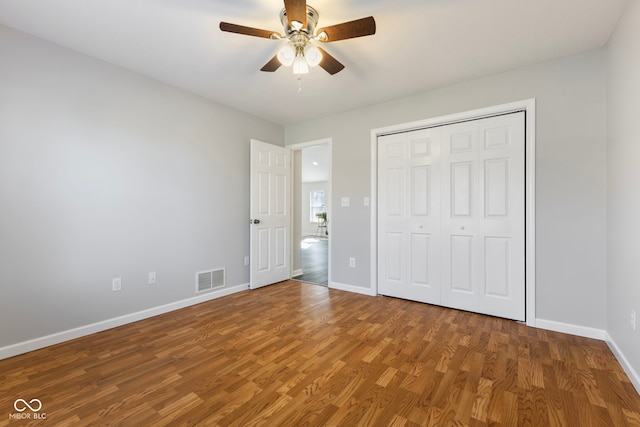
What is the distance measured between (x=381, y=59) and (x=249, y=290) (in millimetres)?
3201

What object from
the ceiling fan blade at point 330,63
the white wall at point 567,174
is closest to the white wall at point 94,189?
the ceiling fan blade at point 330,63

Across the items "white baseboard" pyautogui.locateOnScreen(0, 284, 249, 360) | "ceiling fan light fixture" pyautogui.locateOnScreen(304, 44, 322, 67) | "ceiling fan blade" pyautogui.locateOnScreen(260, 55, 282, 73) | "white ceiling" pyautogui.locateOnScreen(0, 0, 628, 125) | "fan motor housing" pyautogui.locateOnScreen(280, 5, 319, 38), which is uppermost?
"white ceiling" pyautogui.locateOnScreen(0, 0, 628, 125)

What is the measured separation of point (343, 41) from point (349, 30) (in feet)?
1.68

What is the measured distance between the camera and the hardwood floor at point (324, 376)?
1.48m

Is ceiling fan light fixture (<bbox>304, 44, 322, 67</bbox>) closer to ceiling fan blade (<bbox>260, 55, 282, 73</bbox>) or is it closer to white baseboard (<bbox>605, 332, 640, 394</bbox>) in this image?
ceiling fan blade (<bbox>260, 55, 282, 73</bbox>)

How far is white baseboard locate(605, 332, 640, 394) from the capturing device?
167 cm

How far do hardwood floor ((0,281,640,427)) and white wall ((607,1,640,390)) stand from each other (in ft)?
1.11

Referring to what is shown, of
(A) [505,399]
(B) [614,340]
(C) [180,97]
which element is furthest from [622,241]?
(C) [180,97]

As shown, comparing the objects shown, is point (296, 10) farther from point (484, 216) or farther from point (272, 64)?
point (484, 216)

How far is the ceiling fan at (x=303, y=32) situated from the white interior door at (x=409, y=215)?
1.55m

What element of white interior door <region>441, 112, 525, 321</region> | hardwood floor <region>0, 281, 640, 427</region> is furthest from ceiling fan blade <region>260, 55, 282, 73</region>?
hardwood floor <region>0, 281, 640, 427</region>

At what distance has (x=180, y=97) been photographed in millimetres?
3139
